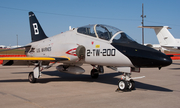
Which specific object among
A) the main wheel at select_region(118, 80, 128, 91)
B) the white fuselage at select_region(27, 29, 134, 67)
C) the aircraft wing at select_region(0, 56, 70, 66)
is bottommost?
the main wheel at select_region(118, 80, 128, 91)

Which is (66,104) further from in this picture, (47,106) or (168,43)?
(168,43)

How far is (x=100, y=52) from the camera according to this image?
8.45m

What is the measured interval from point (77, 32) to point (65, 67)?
91.2 inches

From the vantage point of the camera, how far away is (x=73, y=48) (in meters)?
9.58

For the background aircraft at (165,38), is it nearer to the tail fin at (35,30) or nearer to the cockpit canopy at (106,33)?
the tail fin at (35,30)

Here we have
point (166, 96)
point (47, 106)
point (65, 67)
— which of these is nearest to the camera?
point (47, 106)

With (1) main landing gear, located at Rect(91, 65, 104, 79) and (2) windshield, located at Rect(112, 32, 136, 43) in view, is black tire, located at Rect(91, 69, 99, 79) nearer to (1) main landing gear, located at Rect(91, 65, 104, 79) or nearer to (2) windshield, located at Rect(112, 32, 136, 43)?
(1) main landing gear, located at Rect(91, 65, 104, 79)

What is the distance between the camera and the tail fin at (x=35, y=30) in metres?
13.5

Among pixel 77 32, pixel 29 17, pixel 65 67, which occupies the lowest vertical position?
pixel 65 67

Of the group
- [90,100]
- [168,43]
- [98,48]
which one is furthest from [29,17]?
[168,43]

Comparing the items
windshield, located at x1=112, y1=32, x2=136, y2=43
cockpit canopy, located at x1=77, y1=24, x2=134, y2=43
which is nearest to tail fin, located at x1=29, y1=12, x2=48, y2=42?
cockpit canopy, located at x1=77, y1=24, x2=134, y2=43

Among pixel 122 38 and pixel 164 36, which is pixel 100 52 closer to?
pixel 122 38

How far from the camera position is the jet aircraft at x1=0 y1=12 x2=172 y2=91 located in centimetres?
732

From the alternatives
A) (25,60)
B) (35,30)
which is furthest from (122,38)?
(35,30)
